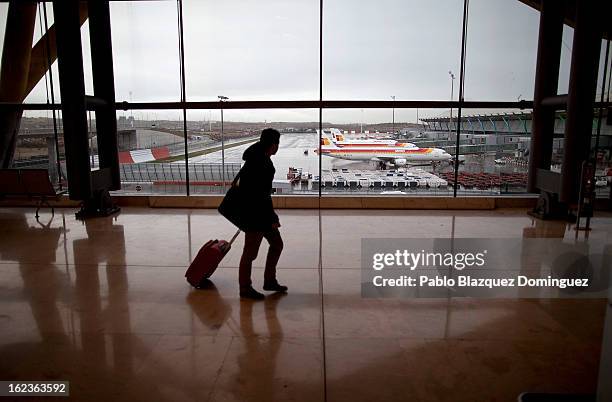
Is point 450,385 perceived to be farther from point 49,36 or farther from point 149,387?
point 49,36

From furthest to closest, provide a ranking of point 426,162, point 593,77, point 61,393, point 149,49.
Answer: point 426,162 < point 149,49 < point 593,77 < point 61,393

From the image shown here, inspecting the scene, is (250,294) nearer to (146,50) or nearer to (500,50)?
(146,50)

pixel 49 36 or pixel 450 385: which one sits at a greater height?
pixel 49 36

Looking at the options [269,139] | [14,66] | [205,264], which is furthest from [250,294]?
[14,66]

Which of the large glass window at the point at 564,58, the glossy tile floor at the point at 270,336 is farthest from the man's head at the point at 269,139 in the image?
the large glass window at the point at 564,58

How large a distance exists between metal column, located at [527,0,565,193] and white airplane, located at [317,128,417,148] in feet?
9.70

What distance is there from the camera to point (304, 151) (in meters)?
8.95

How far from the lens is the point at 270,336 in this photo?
318 centimetres

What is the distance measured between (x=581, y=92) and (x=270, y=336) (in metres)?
5.73

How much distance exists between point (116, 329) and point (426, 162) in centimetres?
791

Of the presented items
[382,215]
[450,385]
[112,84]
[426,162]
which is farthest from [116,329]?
[426,162]

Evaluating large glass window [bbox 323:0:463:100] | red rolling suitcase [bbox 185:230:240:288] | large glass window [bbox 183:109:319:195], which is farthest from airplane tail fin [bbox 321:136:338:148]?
red rolling suitcase [bbox 185:230:240:288]

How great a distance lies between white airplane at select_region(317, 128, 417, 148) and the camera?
9.03 meters

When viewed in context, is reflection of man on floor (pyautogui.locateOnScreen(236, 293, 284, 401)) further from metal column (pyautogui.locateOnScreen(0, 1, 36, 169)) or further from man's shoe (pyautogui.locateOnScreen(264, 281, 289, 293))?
metal column (pyautogui.locateOnScreen(0, 1, 36, 169))
